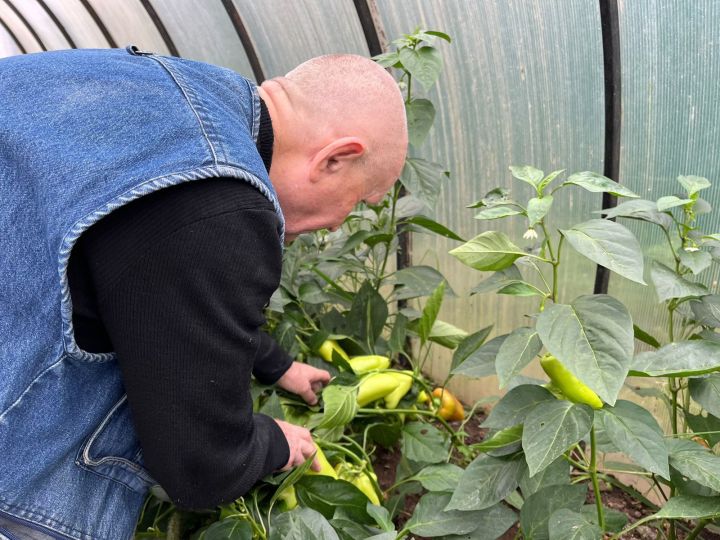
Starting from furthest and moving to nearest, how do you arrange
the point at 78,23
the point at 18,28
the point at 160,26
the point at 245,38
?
1. the point at 18,28
2. the point at 78,23
3. the point at 160,26
4. the point at 245,38

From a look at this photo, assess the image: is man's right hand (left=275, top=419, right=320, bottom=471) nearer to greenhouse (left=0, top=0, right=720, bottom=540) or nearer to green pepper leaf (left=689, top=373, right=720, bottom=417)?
greenhouse (left=0, top=0, right=720, bottom=540)

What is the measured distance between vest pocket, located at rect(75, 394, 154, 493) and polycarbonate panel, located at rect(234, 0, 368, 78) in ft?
5.27

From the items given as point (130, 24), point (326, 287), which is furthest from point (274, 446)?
point (130, 24)

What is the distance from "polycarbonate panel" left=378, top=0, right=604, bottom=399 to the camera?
1.53 m

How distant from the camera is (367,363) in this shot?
151 cm

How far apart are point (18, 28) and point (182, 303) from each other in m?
7.81

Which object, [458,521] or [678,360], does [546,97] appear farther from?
[458,521]

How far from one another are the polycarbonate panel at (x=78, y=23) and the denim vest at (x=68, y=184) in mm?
4863

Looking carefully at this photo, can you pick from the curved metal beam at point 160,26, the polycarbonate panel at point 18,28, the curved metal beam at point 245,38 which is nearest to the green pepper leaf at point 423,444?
the curved metal beam at point 245,38

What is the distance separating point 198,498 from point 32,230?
0.40m

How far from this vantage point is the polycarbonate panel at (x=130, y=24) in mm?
4051

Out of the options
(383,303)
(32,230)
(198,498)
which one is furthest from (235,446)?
(383,303)

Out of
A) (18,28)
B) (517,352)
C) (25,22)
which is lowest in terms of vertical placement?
(18,28)

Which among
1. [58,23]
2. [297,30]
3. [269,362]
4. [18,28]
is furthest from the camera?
[18,28]
